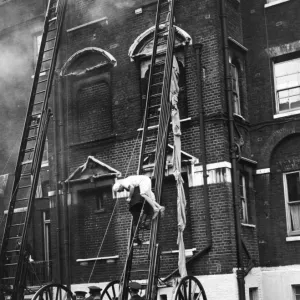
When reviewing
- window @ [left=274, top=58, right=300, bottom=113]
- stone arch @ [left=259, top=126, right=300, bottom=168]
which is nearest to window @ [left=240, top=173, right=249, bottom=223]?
stone arch @ [left=259, top=126, right=300, bottom=168]

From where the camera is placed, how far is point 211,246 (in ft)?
57.8

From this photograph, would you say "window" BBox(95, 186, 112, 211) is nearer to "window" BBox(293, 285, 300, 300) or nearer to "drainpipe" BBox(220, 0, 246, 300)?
"drainpipe" BBox(220, 0, 246, 300)

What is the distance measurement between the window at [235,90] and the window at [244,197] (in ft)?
6.09

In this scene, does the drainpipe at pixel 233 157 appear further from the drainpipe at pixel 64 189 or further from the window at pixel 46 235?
the window at pixel 46 235

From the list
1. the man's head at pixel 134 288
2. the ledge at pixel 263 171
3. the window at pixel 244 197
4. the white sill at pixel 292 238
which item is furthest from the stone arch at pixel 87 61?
the man's head at pixel 134 288

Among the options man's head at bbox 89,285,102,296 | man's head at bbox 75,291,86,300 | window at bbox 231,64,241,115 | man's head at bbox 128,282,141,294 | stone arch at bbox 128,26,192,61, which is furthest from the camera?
stone arch at bbox 128,26,192,61

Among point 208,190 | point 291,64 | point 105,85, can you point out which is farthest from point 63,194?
point 291,64

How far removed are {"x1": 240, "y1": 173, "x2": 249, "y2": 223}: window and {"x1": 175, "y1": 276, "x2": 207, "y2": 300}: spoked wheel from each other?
2.66 meters

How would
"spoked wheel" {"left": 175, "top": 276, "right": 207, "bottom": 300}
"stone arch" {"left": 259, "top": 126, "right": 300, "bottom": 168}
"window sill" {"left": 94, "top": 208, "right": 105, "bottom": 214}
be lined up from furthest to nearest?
1. "window sill" {"left": 94, "top": 208, "right": 105, "bottom": 214}
2. "stone arch" {"left": 259, "top": 126, "right": 300, "bottom": 168}
3. "spoked wheel" {"left": 175, "top": 276, "right": 207, "bottom": 300}

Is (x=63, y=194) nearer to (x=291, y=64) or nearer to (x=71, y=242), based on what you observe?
(x=71, y=242)

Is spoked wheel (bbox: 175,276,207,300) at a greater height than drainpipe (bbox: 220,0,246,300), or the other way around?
drainpipe (bbox: 220,0,246,300)

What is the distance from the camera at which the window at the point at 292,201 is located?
18.3 metres

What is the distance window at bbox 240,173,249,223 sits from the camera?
18.7 metres

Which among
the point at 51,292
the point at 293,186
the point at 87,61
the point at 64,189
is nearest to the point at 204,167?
the point at 293,186
